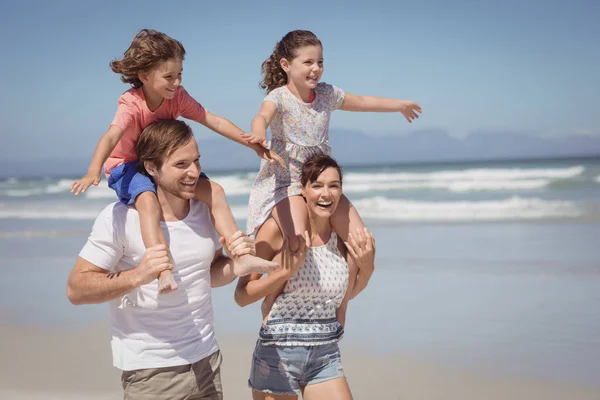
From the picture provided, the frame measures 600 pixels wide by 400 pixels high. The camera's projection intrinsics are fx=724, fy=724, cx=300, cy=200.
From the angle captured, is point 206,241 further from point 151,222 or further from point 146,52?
point 146,52

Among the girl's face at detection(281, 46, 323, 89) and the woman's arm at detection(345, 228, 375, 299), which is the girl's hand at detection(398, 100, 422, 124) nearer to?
the girl's face at detection(281, 46, 323, 89)

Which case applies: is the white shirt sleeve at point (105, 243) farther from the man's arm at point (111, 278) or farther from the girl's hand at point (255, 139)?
the girl's hand at point (255, 139)

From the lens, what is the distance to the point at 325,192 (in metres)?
3.64

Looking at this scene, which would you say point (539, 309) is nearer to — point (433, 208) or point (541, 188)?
point (433, 208)

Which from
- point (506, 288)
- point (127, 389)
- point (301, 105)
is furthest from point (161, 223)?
point (506, 288)

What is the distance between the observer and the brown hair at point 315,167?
366 centimetres

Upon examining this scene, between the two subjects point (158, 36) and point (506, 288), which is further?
point (506, 288)

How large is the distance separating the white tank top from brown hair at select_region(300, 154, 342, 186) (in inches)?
14.4

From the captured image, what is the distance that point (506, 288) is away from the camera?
8.24 m

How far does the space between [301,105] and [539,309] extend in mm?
4320

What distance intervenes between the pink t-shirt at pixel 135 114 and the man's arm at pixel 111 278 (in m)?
0.61

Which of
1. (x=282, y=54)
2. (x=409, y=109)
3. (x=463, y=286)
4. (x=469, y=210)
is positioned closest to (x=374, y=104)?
(x=409, y=109)

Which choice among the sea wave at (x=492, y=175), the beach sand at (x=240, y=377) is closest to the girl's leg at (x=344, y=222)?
the beach sand at (x=240, y=377)

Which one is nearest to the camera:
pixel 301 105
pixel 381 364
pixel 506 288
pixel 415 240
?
pixel 301 105
